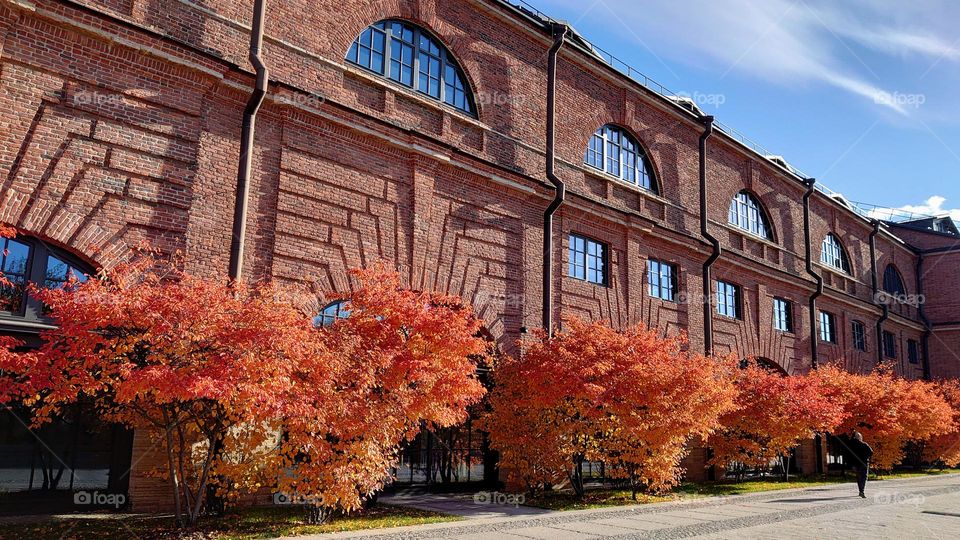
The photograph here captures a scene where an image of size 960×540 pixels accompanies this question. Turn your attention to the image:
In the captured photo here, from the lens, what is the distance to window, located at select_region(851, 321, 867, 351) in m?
32.6

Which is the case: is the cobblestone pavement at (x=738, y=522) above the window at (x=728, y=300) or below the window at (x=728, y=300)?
below

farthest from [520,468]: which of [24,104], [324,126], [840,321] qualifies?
[840,321]

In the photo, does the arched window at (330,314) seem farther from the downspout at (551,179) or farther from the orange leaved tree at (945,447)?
the orange leaved tree at (945,447)

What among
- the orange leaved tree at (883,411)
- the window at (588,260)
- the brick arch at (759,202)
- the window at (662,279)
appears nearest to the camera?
the window at (588,260)

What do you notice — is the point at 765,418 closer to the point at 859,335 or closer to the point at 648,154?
the point at 648,154

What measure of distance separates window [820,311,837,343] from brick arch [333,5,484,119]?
20.2 meters

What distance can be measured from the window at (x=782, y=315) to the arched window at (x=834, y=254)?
4.38 meters

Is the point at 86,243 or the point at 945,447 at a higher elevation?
the point at 86,243

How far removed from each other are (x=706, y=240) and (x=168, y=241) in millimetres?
17400

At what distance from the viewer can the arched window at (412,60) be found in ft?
50.9

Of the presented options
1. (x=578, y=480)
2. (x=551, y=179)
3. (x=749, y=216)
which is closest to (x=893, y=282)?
(x=749, y=216)

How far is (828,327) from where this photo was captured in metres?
30.9

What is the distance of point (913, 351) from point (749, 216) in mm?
18829

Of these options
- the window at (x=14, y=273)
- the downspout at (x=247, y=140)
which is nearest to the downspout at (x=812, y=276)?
the downspout at (x=247, y=140)
